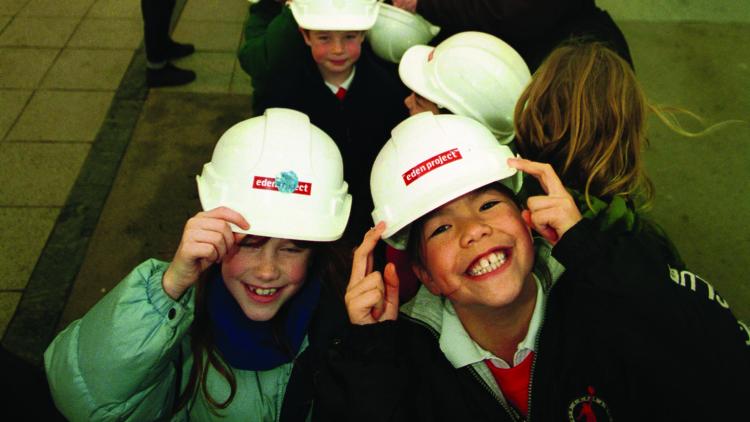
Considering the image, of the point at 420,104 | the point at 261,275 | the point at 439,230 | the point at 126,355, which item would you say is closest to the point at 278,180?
the point at 261,275

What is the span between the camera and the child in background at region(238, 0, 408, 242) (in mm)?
2748

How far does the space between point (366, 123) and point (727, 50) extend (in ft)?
14.9

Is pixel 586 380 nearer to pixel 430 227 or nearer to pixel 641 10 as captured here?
pixel 430 227

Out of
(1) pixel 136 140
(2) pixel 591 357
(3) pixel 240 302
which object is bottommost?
(1) pixel 136 140

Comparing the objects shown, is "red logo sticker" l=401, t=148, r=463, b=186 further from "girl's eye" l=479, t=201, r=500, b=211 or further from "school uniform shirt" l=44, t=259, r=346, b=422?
"school uniform shirt" l=44, t=259, r=346, b=422

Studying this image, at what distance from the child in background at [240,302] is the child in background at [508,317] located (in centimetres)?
25

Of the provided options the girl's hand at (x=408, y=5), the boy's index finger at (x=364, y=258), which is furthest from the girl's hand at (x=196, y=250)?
the girl's hand at (x=408, y=5)

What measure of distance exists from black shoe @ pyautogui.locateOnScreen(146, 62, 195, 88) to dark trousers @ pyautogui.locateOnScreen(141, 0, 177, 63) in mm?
100

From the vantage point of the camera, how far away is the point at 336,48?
9.10 ft

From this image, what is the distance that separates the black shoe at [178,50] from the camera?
543 centimetres

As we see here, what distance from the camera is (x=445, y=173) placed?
187cm

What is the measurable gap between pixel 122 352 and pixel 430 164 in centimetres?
112

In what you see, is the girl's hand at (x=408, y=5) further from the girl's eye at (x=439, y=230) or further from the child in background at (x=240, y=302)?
the girl's eye at (x=439, y=230)

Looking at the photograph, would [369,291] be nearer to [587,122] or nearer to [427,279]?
[427,279]
